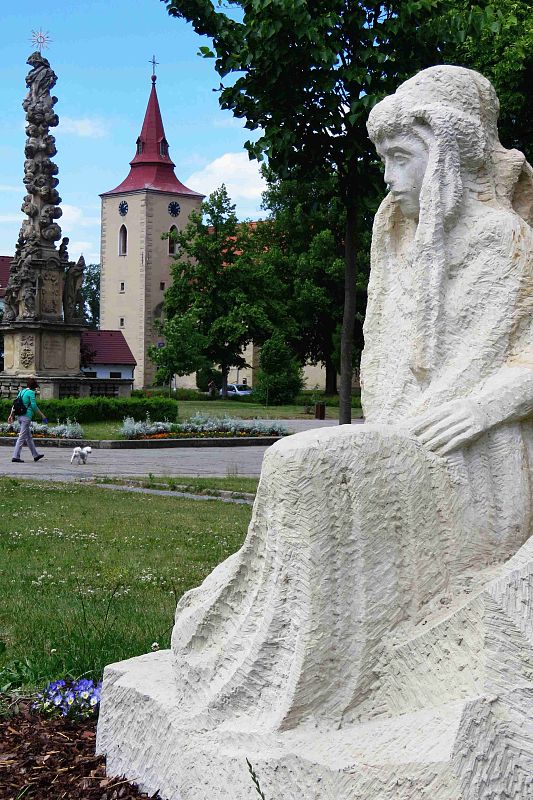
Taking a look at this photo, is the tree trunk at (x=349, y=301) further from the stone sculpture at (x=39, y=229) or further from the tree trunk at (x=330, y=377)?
the tree trunk at (x=330, y=377)

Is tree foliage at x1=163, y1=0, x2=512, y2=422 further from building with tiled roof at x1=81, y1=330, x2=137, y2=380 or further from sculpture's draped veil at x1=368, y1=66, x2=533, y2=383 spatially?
building with tiled roof at x1=81, y1=330, x2=137, y2=380

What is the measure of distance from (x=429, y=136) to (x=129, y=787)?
2.53m

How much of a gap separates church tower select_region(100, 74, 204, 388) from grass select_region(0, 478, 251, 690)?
67.9 meters

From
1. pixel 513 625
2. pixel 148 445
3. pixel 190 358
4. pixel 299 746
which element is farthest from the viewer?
pixel 190 358

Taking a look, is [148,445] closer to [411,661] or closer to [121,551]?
[121,551]

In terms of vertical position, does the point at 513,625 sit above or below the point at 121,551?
above

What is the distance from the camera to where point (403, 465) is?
3.18 meters

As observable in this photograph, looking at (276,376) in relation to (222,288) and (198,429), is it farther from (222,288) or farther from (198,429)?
(198,429)

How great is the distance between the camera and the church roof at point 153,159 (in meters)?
84.2

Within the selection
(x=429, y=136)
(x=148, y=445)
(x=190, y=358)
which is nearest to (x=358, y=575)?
(x=429, y=136)

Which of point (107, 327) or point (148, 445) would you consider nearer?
point (148, 445)

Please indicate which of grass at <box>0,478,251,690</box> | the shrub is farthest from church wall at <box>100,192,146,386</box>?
grass at <box>0,478,251,690</box>

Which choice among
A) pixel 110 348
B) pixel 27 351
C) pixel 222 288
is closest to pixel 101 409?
pixel 27 351

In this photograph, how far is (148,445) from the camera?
81.0 feet
